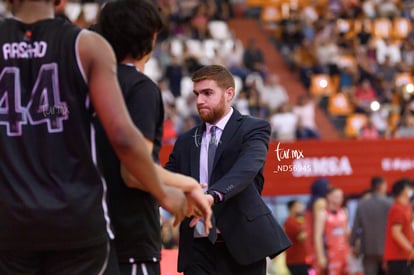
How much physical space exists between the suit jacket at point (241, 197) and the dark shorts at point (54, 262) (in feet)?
7.17

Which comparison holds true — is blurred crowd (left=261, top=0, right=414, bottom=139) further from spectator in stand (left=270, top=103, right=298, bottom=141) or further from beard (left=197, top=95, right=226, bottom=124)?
beard (left=197, top=95, right=226, bottom=124)

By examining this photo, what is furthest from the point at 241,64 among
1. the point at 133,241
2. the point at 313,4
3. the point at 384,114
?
the point at 133,241

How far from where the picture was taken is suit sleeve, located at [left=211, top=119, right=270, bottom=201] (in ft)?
20.0

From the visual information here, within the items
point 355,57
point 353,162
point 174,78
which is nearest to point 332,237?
point 353,162

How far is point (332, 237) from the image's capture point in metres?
13.5

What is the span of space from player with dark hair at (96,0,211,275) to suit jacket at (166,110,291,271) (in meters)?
1.66

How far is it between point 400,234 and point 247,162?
23.6ft

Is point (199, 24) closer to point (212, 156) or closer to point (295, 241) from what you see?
point (295, 241)

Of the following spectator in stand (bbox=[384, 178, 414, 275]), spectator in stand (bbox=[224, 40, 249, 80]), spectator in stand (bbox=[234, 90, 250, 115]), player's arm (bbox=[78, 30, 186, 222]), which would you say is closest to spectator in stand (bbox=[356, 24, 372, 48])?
spectator in stand (bbox=[224, 40, 249, 80])

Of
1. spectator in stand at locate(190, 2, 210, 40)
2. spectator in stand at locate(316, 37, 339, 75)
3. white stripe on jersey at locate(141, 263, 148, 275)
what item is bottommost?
white stripe on jersey at locate(141, 263, 148, 275)

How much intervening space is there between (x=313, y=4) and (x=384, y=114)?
8340 millimetres

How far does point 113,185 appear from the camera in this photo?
14.9ft

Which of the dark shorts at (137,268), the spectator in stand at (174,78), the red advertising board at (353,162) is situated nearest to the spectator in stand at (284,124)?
the spectator in stand at (174,78)

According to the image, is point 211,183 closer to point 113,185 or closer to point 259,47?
point 113,185
